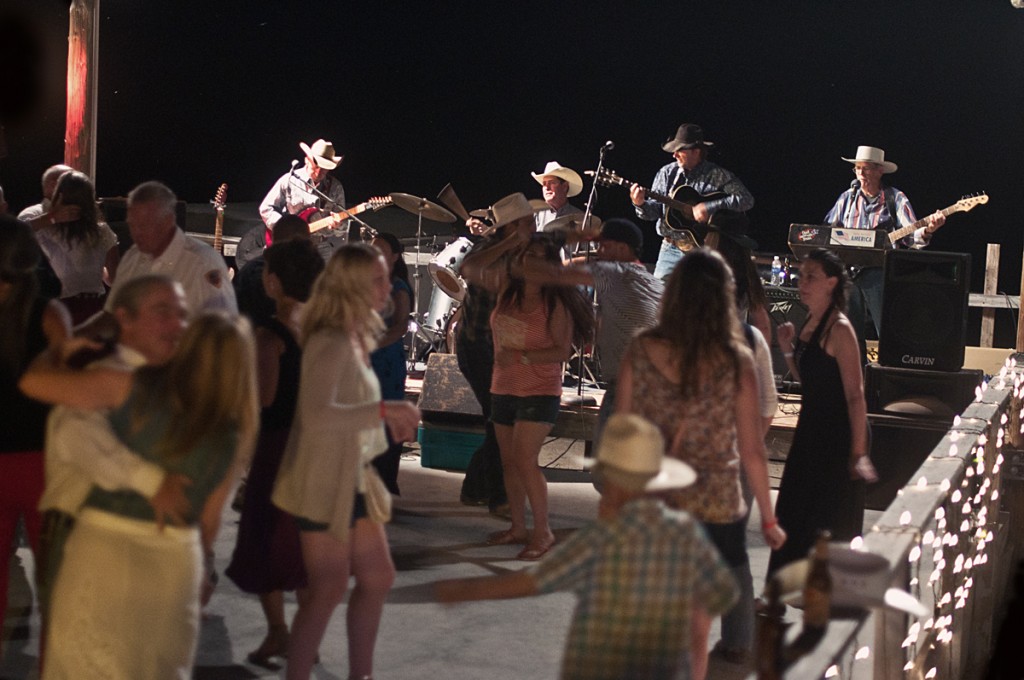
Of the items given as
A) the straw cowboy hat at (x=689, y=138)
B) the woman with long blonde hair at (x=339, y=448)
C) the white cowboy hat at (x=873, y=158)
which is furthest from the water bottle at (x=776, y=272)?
the woman with long blonde hair at (x=339, y=448)

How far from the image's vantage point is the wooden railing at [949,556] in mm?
3680

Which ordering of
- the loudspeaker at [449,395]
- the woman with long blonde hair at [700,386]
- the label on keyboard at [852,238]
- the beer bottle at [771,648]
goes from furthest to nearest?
the label on keyboard at [852,238] < the loudspeaker at [449,395] < the woman with long blonde hair at [700,386] < the beer bottle at [771,648]

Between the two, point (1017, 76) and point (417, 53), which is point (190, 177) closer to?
point (417, 53)

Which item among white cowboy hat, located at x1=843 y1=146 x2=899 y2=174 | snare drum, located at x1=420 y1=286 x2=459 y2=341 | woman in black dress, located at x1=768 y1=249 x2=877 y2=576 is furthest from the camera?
snare drum, located at x1=420 y1=286 x2=459 y2=341

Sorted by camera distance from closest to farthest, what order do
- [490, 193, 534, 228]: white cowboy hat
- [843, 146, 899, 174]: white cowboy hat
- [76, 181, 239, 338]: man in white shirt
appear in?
[76, 181, 239, 338]: man in white shirt < [490, 193, 534, 228]: white cowboy hat < [843, 146, 899, 174]: white cowboy hat

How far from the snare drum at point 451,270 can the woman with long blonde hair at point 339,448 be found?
5.45 m

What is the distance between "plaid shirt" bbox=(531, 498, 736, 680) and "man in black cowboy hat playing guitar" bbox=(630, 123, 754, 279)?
7050 mm

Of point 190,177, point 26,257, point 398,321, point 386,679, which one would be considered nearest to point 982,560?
point 398,321

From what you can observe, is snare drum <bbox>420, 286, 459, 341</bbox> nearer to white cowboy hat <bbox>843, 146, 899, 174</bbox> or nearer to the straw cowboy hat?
the straw cowboy hat

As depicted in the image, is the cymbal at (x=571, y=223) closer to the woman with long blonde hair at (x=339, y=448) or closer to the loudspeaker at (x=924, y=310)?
the loudspeaker at (x=924, y=310)

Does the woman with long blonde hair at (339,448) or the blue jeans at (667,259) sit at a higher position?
the blue jeans at (667,259)

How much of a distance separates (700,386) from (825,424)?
1558 millimetres

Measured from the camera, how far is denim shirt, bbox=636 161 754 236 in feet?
32.3

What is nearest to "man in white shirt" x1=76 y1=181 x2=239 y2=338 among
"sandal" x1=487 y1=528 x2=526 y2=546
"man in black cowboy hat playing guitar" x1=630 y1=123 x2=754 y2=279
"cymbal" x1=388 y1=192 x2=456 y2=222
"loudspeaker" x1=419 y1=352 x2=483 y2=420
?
"sandal" x1=487 y1=528 x2=526 y2=546
